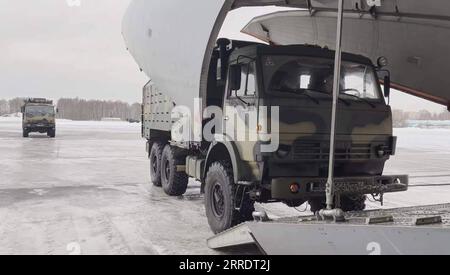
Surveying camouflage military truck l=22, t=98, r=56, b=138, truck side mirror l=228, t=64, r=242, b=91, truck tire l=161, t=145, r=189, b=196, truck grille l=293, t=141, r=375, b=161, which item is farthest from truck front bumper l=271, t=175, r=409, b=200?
camouflage military truck l=22, t=98, r=56, b=138

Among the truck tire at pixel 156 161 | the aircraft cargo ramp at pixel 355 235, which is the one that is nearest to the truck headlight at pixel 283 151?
the aircraft cargo ramp at pixel 355 235

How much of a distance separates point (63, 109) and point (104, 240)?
108079mm

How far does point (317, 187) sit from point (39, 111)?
27.8 meters

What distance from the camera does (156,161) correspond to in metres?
10.0

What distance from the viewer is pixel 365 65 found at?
607 cm

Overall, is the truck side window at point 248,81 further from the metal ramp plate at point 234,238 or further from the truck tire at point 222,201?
the metal ramp plate at point 234,238

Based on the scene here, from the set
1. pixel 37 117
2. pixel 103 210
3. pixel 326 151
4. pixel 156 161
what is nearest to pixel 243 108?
pixel 326 151

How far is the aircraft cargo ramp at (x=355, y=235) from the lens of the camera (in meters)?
3.42

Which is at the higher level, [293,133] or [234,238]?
[293,133]

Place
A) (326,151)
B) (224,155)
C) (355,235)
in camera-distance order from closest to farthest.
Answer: (355,235) < (326,151) < (224,155)

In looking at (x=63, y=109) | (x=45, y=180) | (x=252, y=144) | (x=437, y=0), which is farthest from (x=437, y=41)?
(x=63, y=109)

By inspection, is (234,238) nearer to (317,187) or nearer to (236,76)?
(317,187)
